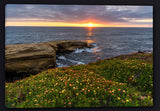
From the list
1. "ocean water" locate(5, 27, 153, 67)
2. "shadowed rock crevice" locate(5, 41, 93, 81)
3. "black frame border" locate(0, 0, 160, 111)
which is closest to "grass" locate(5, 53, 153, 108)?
"black frame border" locate(0, 0, 160, 111)

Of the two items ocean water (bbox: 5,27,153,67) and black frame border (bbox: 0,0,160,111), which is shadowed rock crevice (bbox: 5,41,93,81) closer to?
black frame border (bbox: 0,0,160,111)

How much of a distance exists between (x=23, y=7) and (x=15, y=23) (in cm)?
88

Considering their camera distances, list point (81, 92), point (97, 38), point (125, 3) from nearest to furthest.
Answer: point (81, 92) < point (125, 3) < point (97, 38)

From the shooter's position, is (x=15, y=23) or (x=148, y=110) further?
(x=15, y=23)

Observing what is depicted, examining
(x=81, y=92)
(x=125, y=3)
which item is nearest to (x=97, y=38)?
(x=125, y=3)

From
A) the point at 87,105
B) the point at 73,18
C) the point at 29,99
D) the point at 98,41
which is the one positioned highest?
the point at 73,18

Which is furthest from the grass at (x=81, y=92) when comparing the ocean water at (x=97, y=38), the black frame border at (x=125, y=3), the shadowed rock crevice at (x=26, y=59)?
the ocean water at (x=97, y=38)

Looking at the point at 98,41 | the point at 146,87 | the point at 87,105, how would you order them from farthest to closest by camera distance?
1. the point at 98,41
2. the point at 146,87
3. the point at 87,105

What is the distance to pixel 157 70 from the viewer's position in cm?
500

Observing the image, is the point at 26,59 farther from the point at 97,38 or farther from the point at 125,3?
the point at 97,38

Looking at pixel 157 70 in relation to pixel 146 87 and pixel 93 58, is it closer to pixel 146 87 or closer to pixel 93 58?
pixel 146 87

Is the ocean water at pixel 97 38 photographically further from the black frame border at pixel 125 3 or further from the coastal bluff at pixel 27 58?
the coastal bluff at pixel 27 58

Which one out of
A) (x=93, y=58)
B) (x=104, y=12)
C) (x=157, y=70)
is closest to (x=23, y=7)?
(x=104, y=12)

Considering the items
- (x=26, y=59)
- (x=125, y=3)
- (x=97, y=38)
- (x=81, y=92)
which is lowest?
(x=81, y=92)
